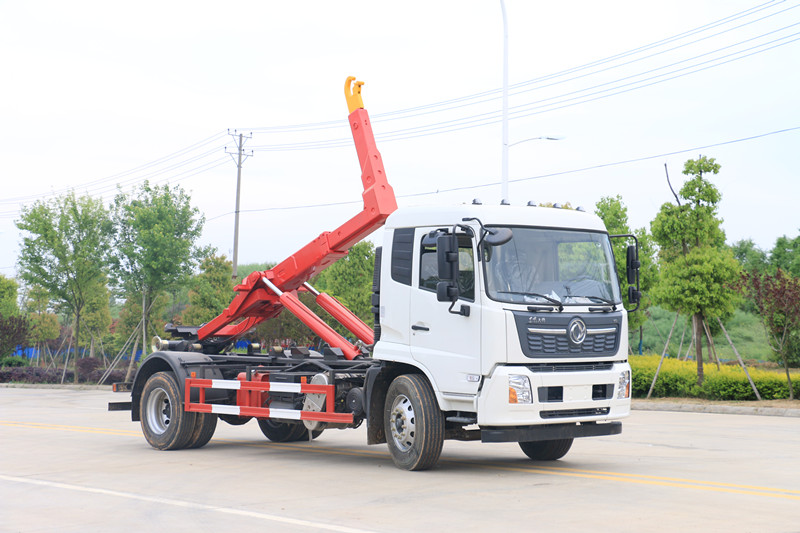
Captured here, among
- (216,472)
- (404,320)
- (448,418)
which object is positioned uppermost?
(404,320)

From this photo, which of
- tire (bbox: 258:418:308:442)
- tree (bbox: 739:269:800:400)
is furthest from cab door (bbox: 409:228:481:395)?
tree (bbox: 739:269:800:400)

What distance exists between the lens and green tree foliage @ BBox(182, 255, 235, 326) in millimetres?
40219

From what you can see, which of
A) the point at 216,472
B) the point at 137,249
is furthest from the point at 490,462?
the point at 137,249

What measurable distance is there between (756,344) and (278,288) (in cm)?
3365

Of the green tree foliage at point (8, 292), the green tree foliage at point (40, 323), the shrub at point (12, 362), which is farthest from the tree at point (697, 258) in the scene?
the green tree foliage at point (8, 292)

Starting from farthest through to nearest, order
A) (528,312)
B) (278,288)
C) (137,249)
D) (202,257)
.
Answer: (202,257), (137,249), (278,288), (528,312)

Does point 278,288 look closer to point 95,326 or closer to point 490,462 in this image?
point 490,462

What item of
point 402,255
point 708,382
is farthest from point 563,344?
point 708,382

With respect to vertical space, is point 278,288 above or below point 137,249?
below

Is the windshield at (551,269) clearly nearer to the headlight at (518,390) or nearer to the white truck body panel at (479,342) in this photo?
the white truck body panel at (479,342)

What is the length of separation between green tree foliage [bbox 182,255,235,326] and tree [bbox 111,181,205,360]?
1.42 meters

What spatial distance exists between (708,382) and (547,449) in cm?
1363

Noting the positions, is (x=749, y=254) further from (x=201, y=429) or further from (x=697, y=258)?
(x=201, y=429)

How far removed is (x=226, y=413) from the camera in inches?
509
